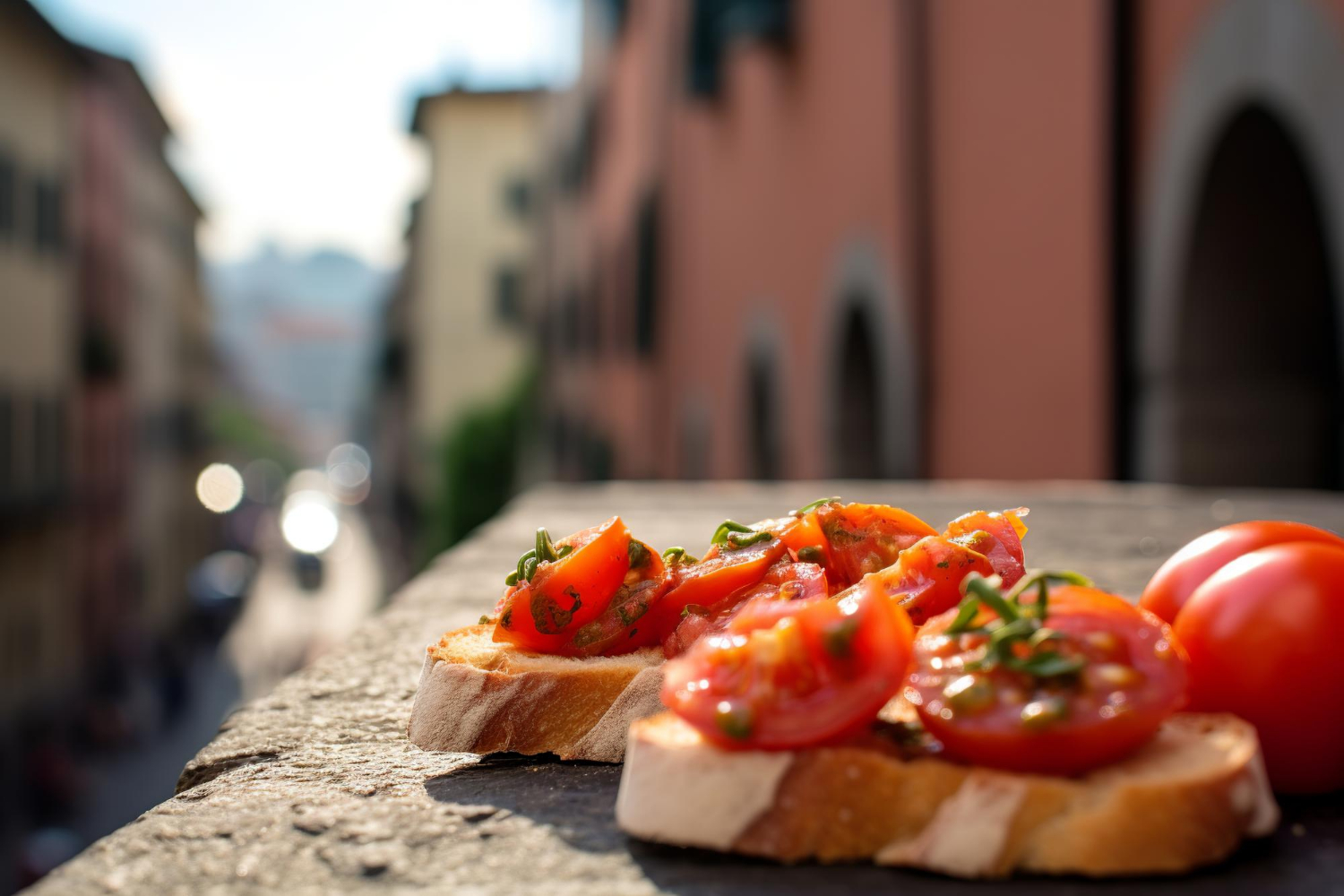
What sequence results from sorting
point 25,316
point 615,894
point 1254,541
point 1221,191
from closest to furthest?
point 615,894, point 1254,541, point 1221,191, point 25,316

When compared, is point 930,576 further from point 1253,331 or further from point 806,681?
point 1253,331

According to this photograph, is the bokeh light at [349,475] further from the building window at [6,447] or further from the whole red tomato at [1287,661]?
the whole red tomato at [1287,661]

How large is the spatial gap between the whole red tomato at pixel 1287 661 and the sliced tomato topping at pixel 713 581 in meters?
0.53

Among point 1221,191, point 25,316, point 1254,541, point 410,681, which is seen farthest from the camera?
point 25,316

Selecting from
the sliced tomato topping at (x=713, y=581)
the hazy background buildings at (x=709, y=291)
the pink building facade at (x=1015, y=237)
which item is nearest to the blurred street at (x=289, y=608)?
the hazy background buildings at (x=709, y=291)

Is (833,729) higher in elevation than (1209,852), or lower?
higher

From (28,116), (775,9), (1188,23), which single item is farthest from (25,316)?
(1188,23)

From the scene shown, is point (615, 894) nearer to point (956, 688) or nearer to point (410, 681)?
point (956, 688)

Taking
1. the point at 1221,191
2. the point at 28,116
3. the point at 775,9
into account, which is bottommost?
the point at 1221,191

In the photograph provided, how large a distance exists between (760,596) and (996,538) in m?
0.33

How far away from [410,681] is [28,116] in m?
23.8

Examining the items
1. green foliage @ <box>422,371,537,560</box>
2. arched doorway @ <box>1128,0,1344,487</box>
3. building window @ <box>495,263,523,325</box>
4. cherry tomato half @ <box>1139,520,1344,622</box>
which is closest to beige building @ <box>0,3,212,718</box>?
green foliage @ <box>422,371,537,560</box>

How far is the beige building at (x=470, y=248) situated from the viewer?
41.7 m

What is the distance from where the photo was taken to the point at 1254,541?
64.2 inches
